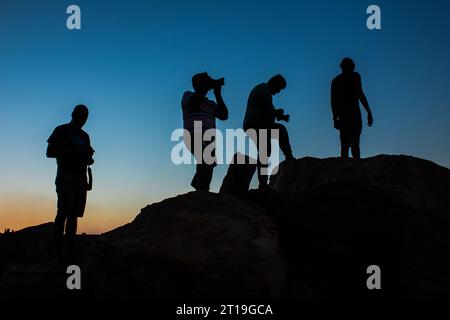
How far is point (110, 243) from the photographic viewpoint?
4285mm

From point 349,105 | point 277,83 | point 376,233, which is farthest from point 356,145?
point 376,233

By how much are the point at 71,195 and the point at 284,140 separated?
3214 mm

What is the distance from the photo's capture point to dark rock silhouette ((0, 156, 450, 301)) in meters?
→ 3.96

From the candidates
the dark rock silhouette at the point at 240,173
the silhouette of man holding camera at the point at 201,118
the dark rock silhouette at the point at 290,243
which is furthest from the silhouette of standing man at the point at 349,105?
the silhouette of man holding camera at the point at 201,118

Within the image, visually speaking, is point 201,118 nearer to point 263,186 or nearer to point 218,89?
point 218,89

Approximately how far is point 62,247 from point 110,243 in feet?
4.44

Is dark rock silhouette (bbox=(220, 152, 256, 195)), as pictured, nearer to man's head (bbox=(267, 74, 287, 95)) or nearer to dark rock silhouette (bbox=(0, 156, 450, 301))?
dark rock silhouette (bbox=(0, 156, 450, 301))

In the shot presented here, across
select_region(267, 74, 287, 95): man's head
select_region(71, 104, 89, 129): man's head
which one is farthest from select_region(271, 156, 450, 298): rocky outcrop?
select_region(71, 104, 89, 129): man's head

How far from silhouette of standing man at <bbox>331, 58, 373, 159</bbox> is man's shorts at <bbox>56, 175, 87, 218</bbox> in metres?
4.62

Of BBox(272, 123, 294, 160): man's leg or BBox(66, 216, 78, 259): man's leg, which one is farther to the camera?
BBox(272, 123, 294, 160): man's leg

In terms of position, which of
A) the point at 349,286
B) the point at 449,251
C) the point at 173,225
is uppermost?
the point at 173,225

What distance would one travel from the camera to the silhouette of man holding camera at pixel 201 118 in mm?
5520
